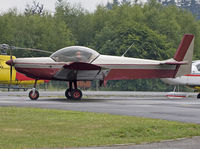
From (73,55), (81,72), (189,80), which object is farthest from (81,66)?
(189,80)

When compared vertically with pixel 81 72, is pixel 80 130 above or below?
below

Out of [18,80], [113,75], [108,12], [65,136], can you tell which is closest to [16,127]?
[65,136]

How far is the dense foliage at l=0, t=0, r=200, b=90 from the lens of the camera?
54.6 m

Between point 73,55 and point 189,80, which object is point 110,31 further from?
point 73,55

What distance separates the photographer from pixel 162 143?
28.9 feet

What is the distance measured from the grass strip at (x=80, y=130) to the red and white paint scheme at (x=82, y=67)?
8.23m

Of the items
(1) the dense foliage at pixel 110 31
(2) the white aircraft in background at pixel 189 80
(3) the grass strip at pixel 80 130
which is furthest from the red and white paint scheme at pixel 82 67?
(1) the dense foliage at pixel 110 31

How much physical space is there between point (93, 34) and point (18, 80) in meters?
45.5

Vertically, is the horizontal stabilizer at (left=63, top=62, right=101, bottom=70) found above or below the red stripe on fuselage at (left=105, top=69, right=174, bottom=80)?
above

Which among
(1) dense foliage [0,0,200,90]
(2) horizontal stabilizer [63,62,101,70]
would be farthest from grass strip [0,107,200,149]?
(1) dense foliage [0,0,200,90]

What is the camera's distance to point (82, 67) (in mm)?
20875

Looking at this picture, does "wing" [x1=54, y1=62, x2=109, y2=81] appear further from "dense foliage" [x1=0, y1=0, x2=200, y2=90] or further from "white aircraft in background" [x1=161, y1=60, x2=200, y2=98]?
"dense foliage" [x1=0, y1=0, x2=200, y2=90]

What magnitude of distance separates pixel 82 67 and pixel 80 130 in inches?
424

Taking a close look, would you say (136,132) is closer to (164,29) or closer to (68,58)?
(68,58)
